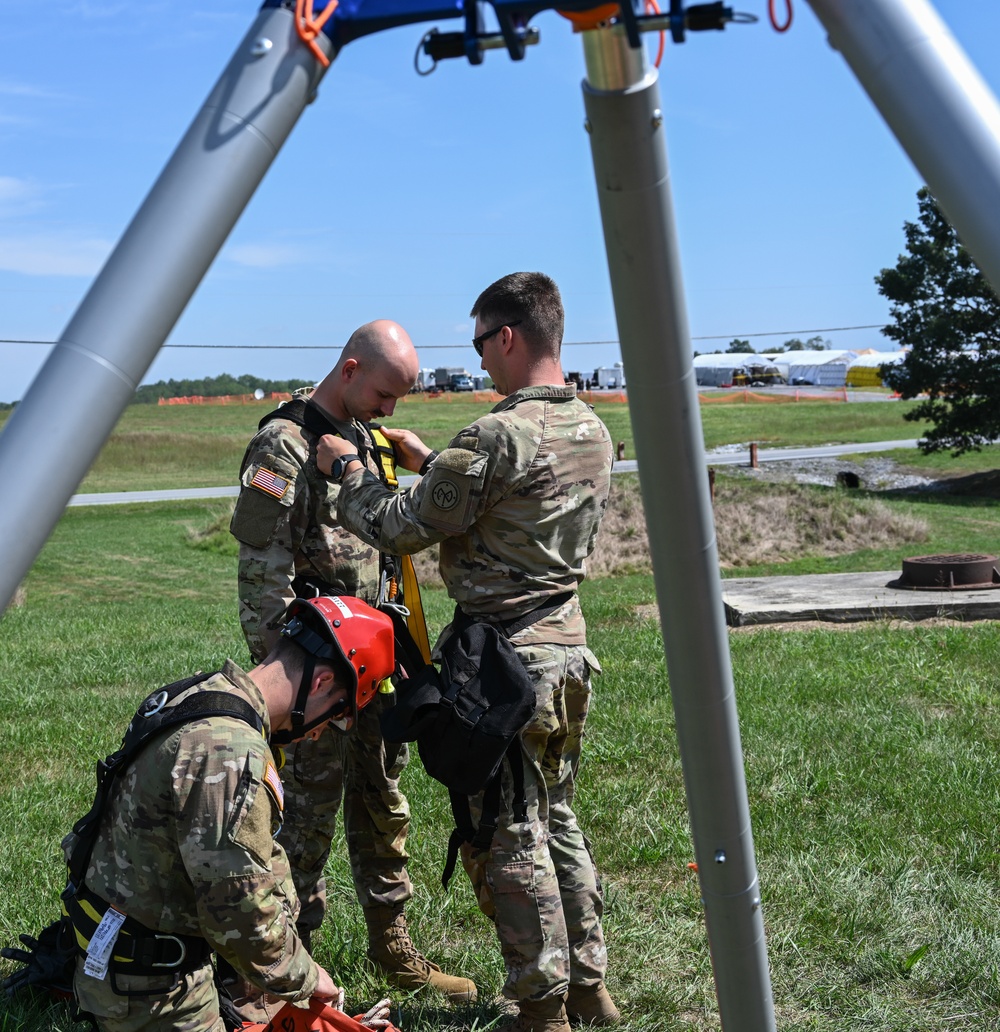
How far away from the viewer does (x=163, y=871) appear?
9.34ft

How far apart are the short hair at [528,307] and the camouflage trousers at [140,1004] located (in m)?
2.15

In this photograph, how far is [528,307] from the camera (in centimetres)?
358

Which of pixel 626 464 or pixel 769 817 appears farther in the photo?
pixel 626 464

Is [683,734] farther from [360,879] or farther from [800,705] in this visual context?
[800,705]

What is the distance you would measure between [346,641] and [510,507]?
0.74 meters

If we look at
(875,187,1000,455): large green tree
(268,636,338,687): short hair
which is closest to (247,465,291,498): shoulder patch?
(268,636,338,687): short hair

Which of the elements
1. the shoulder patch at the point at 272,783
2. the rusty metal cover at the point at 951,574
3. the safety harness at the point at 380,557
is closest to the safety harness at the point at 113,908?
the shoulder patch at the point at 272,783

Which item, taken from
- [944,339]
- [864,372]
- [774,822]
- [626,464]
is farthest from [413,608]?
[864,372]

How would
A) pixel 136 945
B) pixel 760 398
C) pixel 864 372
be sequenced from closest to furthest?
pixel 136 945 < pixel 760 398 < pixel 864 372

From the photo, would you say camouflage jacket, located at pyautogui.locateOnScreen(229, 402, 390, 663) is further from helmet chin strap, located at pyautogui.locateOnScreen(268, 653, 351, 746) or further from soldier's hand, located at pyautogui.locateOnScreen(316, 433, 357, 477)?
helmet chin strap, located at pyautogui.locateOnScreen(268, 653, 351, 746)

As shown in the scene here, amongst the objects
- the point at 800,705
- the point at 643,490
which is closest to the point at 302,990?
the point at 643,490

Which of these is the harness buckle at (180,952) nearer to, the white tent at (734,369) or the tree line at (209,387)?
the tree line at (209,387)

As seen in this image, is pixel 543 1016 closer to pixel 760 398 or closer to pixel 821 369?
pixel 760 398

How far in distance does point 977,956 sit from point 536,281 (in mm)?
2867
